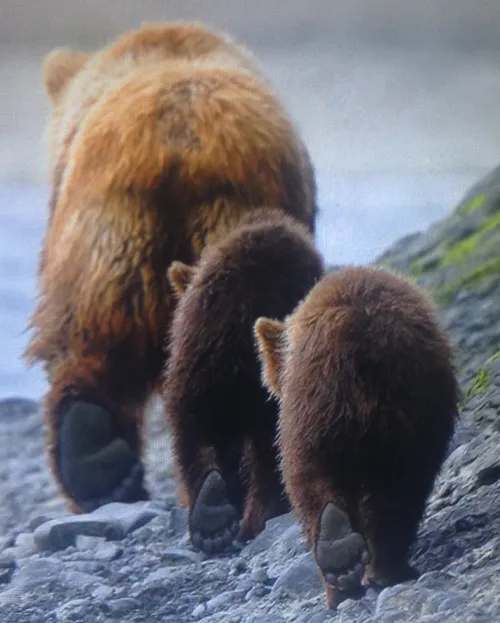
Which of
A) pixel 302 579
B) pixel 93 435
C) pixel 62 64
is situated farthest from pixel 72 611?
pixel 62 64

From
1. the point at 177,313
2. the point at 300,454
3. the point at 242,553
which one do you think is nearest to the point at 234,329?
the point at 177,313

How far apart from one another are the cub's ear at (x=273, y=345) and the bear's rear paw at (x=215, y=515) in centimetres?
20

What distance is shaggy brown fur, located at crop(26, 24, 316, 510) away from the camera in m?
1.87

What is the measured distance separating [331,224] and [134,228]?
369 mm

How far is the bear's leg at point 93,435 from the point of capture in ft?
6.11

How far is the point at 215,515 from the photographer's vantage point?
176 centimetres

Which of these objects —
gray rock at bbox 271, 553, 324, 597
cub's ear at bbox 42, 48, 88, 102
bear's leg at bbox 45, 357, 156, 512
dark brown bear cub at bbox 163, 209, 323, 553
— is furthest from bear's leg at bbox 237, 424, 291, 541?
cub's ear at bbox 42, 48, 88, 102

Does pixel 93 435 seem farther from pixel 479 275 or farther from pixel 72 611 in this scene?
pixel 479 275

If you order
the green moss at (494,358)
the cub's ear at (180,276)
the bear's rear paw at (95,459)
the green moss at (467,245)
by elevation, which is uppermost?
the cub's ear at (180,276)

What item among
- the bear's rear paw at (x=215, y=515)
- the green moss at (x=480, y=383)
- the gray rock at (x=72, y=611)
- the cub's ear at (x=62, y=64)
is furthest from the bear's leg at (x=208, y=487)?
the cub's ear at (x=62, y=64)

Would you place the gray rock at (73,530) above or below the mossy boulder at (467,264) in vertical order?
below

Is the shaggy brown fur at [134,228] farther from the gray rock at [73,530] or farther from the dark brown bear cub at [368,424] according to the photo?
the dark brown bear cub at [368,424]

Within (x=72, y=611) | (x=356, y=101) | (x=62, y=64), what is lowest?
(x=72, y=611)

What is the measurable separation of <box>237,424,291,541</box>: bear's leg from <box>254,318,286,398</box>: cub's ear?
0.39ft
